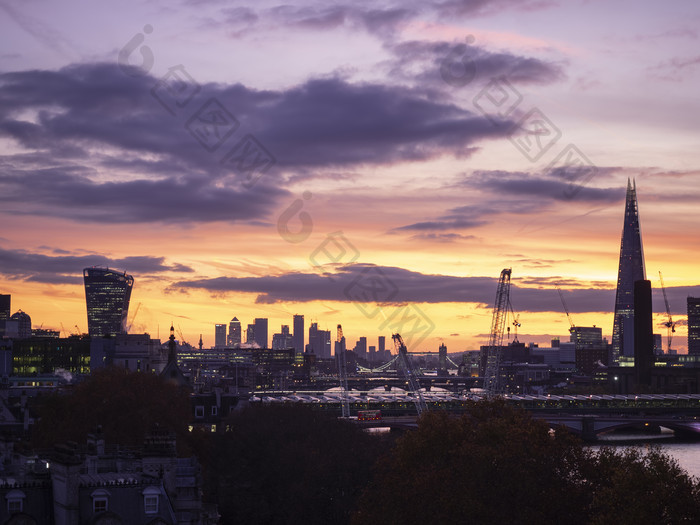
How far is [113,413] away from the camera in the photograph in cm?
8306

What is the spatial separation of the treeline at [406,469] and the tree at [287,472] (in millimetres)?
110

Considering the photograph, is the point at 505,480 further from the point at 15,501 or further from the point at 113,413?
the point at 113,413

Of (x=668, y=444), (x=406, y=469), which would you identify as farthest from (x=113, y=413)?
(x=668, y=444)

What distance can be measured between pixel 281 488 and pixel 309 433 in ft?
47.3

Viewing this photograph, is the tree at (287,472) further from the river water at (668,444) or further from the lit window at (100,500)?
the river water at (668,444)

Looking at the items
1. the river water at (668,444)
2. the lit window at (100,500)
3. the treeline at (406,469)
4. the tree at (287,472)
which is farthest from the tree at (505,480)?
the river water at (668,444)

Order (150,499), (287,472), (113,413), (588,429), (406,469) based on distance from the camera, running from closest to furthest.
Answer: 1. (150,499)
2. (406,469)
3. (287,472)
4. (113,413)
5. (588,429)

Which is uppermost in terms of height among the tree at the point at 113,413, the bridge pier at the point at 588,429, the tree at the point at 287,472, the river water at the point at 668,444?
the tree at the point at 113,413

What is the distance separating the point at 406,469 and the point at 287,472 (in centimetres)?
2424

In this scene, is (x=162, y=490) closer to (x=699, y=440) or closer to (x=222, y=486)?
(x=222, y=486)

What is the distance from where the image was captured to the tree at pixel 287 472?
77625 mm

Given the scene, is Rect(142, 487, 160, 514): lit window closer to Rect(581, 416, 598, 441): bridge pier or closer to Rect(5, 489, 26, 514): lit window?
Rect(5, 489, 26, 514): lit window

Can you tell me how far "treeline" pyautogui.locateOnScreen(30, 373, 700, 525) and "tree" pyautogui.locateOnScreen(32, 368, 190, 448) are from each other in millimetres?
187

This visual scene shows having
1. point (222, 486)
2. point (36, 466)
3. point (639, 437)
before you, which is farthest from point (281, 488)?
point (639, 437)
